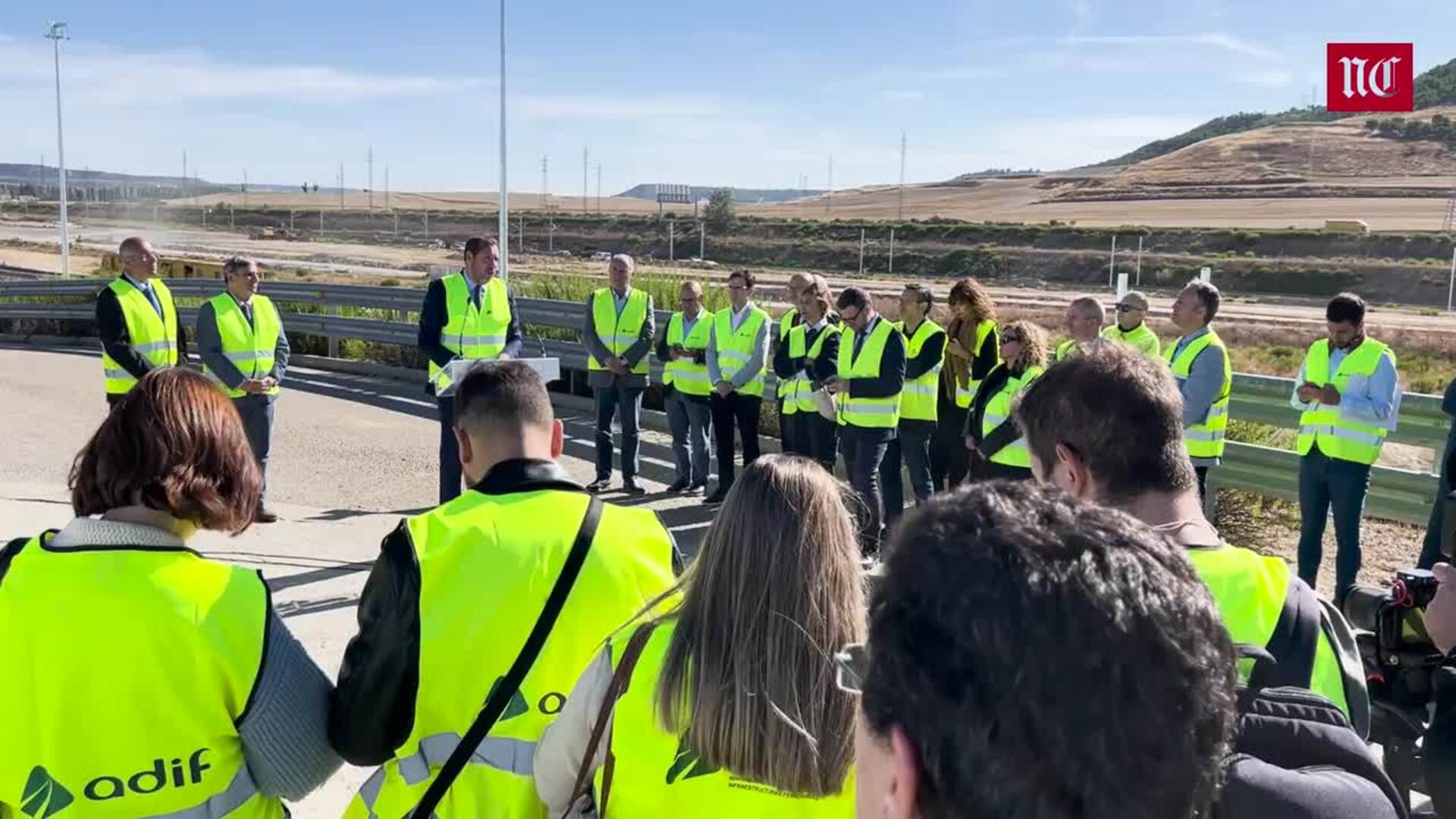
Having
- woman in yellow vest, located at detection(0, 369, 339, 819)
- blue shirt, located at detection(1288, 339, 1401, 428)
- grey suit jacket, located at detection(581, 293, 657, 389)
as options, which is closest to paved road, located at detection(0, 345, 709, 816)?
grey suit jacket, located at detection(581, 293, 657, 389)

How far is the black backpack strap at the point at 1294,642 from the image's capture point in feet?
7.08

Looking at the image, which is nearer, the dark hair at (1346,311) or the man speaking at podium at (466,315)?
the dark hair at (1346,311)

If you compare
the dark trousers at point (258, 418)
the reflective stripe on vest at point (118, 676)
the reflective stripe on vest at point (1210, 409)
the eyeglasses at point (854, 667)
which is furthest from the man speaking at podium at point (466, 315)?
the eyeglasses at point (854, 667)

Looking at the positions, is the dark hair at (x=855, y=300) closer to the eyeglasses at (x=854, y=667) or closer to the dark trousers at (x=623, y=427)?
the dark trousers at (x=623, y=427)

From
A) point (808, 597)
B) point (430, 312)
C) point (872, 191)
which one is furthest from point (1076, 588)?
point (872, 191)

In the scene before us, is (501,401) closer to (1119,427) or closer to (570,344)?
(1119,427)

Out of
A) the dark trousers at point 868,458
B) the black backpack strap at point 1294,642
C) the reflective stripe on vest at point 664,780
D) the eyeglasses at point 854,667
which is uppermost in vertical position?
the eyeglasses at point 854,667

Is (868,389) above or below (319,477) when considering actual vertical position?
above

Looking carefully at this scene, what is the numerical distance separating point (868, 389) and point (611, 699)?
591 centimetres

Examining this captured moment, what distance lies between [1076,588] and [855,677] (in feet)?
0.87

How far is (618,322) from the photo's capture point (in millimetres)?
9617

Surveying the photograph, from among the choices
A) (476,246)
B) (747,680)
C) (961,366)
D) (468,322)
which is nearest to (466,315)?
(468,322)

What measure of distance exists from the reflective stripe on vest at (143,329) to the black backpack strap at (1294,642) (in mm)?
7817

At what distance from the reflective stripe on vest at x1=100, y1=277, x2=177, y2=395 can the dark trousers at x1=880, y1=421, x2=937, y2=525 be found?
17.3 ft
